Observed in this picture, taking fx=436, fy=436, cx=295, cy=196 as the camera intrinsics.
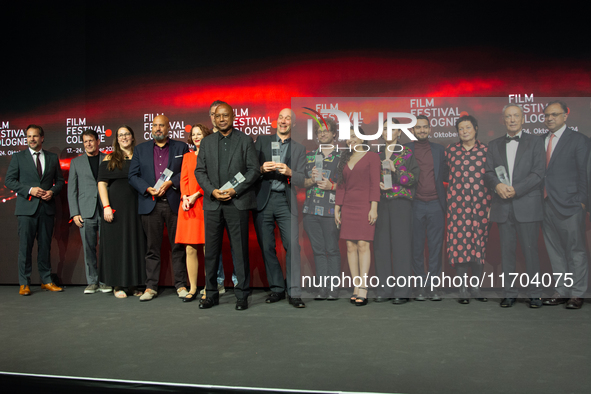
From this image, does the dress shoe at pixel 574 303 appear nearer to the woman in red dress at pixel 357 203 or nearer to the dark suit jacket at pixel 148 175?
the woman in red dress at pixel 357 203

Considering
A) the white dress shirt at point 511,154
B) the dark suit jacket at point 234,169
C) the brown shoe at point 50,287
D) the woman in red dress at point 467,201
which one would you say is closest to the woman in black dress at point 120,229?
the brown shoe at point 50,287

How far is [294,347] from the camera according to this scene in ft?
9.02

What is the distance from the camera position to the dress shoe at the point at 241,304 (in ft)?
12.6

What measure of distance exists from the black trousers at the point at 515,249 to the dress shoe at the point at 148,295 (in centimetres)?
331

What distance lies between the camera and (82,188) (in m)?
4.87

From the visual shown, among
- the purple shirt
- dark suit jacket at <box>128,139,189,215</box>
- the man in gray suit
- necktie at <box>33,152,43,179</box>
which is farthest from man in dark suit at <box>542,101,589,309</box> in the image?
necktie at <box>33,152,43,179</box>

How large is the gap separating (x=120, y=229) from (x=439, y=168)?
3.18 metres

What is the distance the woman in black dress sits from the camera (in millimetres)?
4441

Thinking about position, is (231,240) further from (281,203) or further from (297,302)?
(297,302)

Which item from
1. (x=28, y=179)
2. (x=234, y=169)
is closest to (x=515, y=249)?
(x=234, y=169)

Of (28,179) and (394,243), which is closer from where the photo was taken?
(394,243)

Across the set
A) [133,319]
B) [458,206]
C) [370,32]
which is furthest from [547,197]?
[133,319]

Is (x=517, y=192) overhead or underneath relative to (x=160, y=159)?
underneath

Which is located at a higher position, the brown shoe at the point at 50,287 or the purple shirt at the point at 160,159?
the purple shirt at the point at 160,159
